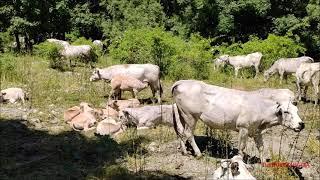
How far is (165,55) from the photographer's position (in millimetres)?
19297

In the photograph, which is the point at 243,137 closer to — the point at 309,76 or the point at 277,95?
the point at 277,95

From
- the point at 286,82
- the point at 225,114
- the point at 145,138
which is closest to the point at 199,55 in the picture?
the point at 286,82

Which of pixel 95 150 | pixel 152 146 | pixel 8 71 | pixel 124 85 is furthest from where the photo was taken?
pixel 8 71

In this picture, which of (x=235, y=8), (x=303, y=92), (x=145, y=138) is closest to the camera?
(x=145, y=138)

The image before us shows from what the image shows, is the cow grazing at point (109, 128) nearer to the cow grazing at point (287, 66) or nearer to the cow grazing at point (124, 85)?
the cow grazing at point (124, 85)

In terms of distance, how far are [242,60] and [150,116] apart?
40.7ft

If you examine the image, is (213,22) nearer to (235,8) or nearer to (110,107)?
(235,8)

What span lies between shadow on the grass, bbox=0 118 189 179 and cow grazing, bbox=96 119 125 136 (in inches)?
19.4

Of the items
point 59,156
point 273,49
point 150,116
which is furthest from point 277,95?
point 273,49

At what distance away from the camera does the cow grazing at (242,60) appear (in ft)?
70.8

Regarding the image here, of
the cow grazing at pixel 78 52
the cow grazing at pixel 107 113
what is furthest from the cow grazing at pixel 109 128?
the cow grazing at pixel 78 52

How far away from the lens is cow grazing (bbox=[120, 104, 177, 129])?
10602 mm

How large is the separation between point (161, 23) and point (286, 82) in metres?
13.6

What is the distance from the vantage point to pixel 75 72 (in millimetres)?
19016
